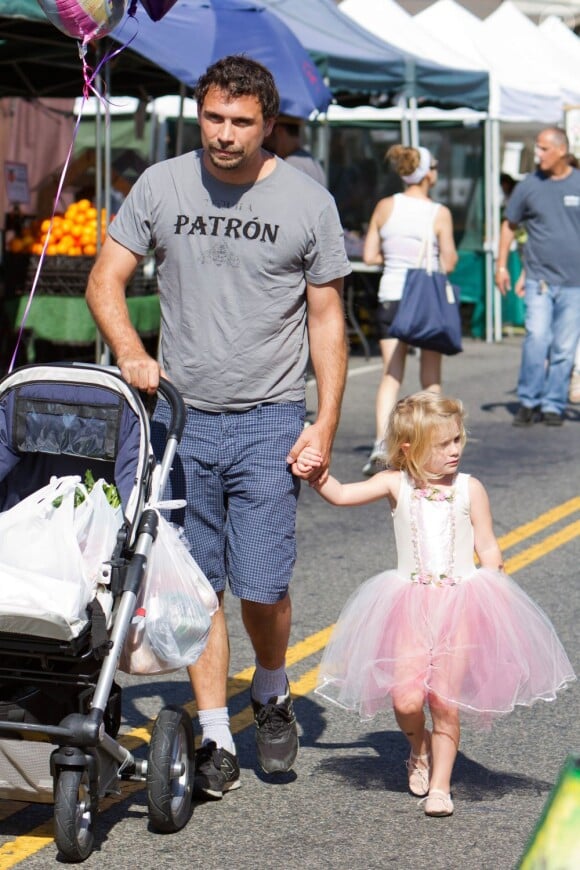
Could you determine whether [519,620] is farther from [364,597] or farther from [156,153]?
[156,153]

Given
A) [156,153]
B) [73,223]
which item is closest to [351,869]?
[73,223]

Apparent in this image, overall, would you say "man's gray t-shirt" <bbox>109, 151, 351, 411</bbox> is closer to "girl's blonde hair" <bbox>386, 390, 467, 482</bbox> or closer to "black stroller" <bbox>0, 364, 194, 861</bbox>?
"black stroller" <bbox>0, 364, 194, 861</bbox>

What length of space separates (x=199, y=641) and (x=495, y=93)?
1482 centimetres

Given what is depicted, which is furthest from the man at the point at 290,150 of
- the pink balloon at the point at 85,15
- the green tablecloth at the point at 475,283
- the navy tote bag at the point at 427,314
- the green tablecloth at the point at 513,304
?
the green tablecloth at the point at 513,304

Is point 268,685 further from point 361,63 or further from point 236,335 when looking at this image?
point 361,63

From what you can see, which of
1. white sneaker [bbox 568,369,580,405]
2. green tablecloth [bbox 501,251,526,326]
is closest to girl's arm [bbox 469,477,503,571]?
white sneaker [bbox 568,369,580,405]

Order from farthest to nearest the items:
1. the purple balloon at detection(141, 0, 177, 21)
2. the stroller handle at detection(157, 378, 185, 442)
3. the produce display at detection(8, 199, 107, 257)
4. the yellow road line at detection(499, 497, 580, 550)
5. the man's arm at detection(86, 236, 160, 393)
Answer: the produce display at detection(8, 199, 107, 257), the yellow road line at detection(499, 497, 580, 550), the purple balloon at detection(141, 0, 177, 21), the man's arm at detection(86, 236, 160, 393), the stroller handle at detection(157, 378, 185, 442)

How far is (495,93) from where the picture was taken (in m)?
18.0

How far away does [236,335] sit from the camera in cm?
452

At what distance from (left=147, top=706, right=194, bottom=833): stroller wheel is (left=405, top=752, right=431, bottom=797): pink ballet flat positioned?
2.21ft

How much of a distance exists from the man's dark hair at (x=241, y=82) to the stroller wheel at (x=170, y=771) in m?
1.73

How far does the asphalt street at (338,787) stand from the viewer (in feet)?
13.4

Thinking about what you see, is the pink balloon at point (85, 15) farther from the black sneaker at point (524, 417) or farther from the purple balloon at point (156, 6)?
the black sneaker at point (524, 417)

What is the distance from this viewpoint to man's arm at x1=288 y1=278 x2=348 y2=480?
4539mm
